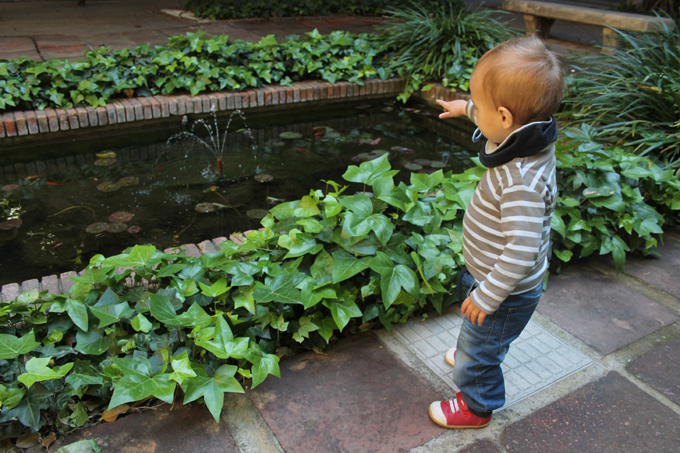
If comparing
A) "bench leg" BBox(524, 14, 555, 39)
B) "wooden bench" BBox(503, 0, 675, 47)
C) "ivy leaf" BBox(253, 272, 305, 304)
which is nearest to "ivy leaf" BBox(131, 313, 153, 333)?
"ivy leaf" BBox(253, 272, 305, 304)

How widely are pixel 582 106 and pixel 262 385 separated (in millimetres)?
3600

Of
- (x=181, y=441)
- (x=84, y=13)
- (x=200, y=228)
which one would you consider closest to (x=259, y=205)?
(x=200, y=228)

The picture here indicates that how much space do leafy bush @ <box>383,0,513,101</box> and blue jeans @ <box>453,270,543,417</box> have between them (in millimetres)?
4345

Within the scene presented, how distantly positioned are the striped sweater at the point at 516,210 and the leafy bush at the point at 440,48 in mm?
4344

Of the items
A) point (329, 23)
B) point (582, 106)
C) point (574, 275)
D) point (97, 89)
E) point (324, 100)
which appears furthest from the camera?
point (329, 23)

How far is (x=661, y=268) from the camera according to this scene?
2725mm

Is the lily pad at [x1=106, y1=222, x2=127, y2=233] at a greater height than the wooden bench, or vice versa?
the wooden bench

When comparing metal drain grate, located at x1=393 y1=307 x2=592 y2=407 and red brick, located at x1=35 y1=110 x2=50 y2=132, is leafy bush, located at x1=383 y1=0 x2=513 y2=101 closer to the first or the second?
red brick, located at x1=35 y1=110 x2=50 y2=132

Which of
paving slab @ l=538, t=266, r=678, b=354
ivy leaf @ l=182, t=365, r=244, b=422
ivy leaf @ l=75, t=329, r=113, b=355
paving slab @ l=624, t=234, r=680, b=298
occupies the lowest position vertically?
paving slab @ l=538, t=266, r=678, b=354

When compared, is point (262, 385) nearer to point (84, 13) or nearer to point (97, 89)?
point (97, 89)

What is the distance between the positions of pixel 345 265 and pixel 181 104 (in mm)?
3479

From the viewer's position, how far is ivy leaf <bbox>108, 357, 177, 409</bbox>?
1.58m

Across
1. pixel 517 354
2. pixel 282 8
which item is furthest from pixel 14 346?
pixel 282 8

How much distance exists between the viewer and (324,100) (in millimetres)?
5688
